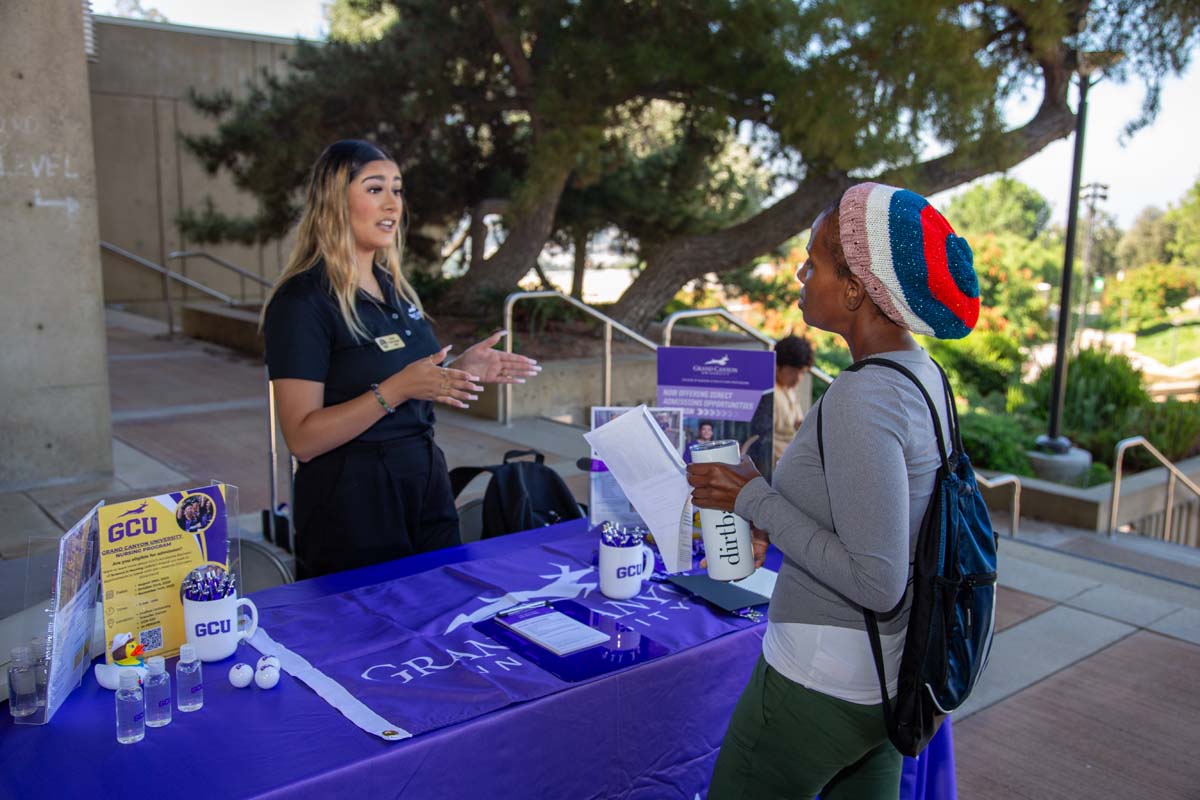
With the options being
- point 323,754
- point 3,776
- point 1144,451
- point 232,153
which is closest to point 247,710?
A: point 323,754

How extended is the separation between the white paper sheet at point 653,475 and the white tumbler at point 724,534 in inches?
7.0

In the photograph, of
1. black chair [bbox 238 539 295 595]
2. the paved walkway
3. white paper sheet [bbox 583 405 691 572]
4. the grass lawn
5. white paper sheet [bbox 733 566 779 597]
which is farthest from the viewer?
the grass lawn

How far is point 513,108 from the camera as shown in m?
9.99

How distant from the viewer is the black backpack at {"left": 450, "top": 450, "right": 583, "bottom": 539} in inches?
119

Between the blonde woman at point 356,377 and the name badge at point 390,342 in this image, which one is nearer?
the blonde woman at point 356,377

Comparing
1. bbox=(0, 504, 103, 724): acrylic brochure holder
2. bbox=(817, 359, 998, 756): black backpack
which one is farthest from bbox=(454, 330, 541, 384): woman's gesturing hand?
bbox=(817, 359, 998, 756): black backpack

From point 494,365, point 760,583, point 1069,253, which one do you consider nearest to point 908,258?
point 760,583

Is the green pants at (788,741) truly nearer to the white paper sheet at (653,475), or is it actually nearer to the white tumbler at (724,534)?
the white tumbler at (724,534)

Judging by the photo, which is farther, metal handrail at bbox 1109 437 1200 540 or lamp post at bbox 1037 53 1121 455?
lamp post at bbox 1037 53 1121 455

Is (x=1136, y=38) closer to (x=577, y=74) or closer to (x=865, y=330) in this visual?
(x=577, y=74)

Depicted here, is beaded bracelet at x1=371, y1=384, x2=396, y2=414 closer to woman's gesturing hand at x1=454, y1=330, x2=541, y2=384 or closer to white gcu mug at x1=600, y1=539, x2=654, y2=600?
woman's gesturing hand at x1=454, y1=330, x2=541, y2=384

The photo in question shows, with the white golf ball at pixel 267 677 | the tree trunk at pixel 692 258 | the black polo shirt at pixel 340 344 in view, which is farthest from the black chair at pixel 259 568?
the tree trunk at pixel 692 258

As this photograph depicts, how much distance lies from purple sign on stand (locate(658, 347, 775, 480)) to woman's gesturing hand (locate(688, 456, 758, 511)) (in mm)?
999

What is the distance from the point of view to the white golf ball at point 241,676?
1.74 metres
